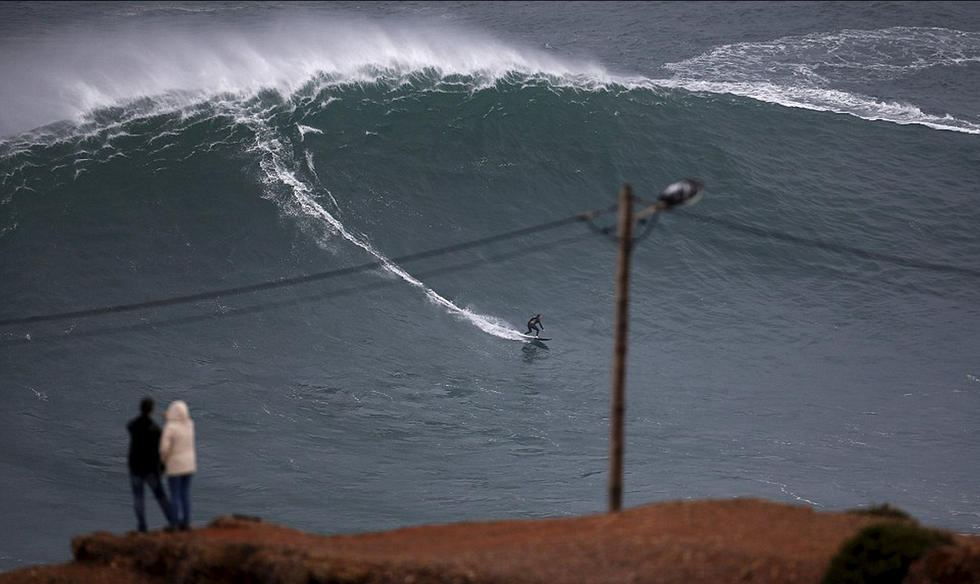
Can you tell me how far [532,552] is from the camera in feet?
37.3

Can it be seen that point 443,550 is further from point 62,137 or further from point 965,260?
point 965,260

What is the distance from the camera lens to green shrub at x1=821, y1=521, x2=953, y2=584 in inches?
427

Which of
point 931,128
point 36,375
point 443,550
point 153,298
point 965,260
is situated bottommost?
point 443,550

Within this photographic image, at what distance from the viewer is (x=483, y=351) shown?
26.9m

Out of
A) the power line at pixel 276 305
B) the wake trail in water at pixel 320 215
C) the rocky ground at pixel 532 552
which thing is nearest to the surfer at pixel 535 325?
the wake trail in water at pixel 320 215

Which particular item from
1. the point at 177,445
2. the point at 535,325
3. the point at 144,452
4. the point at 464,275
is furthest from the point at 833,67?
the point at 144,452

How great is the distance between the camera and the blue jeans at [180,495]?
39.4 ft

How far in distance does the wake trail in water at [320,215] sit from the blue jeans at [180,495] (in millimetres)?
15645

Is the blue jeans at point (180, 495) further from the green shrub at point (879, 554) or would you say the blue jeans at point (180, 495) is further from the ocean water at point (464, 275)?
the ocean water at point (464, 275)

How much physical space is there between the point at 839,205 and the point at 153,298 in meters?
20.2

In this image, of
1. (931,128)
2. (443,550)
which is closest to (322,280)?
(443,550)

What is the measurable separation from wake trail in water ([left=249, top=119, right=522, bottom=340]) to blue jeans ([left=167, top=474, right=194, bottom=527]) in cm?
1565

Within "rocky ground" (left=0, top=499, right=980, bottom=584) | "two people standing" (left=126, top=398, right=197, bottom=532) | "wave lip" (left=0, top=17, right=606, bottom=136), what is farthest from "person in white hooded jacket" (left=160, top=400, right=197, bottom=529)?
"wave lip" (left=0, top=17, right=606, bottom=136)

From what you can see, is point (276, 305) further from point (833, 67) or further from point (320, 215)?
point (833, 67)
